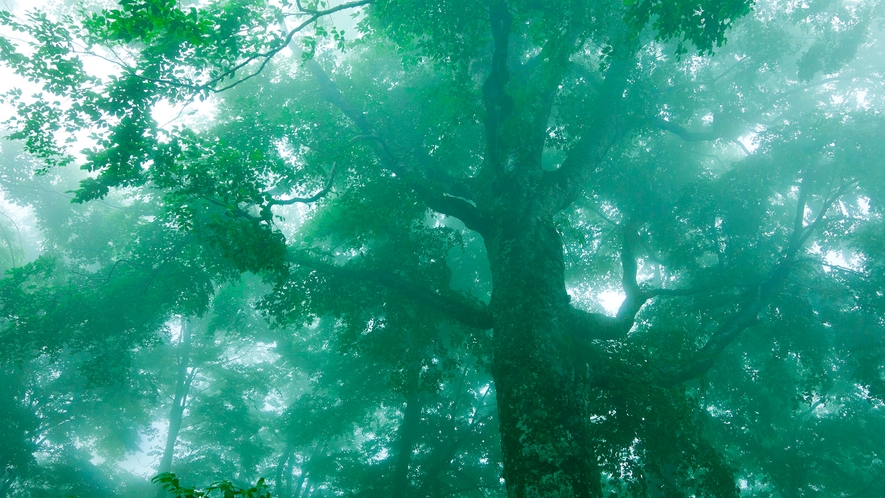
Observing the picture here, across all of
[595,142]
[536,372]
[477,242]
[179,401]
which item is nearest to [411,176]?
[595,142]

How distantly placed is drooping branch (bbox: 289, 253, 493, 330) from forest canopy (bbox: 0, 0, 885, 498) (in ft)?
0.20

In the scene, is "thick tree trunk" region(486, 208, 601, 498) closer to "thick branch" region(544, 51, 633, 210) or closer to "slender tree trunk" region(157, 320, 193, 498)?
"thick branch" region(544, 51, 633, 210)

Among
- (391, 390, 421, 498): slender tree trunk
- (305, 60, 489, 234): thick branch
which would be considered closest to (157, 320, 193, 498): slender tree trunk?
(391, 390, 421, 498): slender tree trunk

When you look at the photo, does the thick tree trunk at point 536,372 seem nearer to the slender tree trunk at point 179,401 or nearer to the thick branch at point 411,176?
the thick branch at point 411,176

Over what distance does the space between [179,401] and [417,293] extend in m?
22.3

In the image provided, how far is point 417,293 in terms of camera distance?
32.6 ft

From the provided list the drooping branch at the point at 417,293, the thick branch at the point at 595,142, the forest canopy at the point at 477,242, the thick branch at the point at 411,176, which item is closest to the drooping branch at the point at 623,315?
the forest canopy at the point at 477,242

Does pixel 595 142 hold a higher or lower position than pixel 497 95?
higher

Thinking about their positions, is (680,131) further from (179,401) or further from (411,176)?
(179,401)

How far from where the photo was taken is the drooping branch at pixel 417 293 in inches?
333

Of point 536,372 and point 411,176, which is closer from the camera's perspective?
point 536,372

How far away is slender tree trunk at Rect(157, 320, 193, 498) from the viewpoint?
23.8m

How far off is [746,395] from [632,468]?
9437mm

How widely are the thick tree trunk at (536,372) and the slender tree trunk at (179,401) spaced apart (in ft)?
78.6
